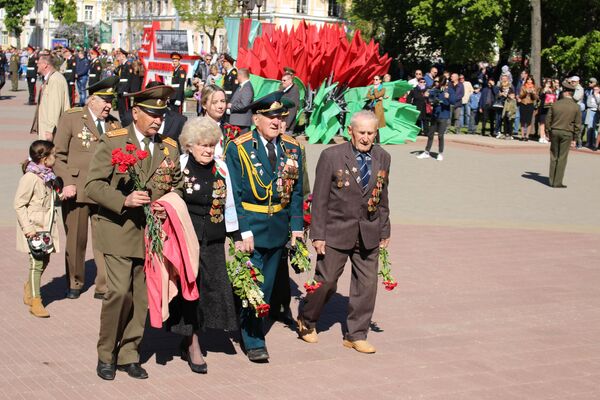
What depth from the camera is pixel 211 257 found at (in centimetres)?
683

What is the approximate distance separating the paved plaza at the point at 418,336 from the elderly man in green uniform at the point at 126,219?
0.77 ft

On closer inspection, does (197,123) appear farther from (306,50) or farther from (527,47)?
(527,47)

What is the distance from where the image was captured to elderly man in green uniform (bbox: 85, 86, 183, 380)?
6.38 metres

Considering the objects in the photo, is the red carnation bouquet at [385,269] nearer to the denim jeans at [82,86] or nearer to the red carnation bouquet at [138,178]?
the red carnation bouquet at [138,178]

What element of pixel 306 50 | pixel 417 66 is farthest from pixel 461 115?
pixel 417 66

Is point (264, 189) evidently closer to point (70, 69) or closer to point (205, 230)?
point (205, 230)

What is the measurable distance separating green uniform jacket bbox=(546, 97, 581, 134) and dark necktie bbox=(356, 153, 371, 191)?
36.0 ft

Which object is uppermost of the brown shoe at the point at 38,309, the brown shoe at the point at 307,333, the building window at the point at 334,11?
the building window at the point at 334,11

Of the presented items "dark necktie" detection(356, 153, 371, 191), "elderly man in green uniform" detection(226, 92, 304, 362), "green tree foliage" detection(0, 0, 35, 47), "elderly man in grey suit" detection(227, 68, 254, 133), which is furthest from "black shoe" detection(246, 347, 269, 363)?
"green tree foliage" detection(0, 0, 35, 47)

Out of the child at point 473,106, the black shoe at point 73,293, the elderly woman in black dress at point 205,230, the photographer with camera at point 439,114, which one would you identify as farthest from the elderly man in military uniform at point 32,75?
the elderly woman in black dress at point 205,230

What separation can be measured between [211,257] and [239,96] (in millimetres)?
8098

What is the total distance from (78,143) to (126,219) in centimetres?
248

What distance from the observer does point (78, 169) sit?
865 cm

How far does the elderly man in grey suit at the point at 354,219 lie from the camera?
24.1 ft
